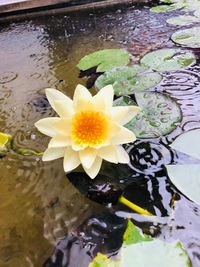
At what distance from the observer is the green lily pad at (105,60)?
1.69 m

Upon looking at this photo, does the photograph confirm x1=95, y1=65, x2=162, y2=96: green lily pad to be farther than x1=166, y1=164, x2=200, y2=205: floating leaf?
Yes

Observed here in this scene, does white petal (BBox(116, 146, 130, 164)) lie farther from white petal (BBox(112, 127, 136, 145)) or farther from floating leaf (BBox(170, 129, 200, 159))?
floating leaf (BBox(170, 129, 200, 159))

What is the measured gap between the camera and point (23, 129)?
50.5 inches

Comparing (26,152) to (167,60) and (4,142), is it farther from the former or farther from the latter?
(167,60)

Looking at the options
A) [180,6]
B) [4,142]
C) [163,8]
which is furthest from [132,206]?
[180,6]

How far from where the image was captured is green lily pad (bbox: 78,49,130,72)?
169 centimetres

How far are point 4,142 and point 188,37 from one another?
173 cm

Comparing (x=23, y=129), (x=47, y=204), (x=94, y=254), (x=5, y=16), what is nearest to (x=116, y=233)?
(x=94, y=254)

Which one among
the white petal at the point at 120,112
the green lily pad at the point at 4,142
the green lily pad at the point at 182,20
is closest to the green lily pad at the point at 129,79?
the white petal at the point at 120,112

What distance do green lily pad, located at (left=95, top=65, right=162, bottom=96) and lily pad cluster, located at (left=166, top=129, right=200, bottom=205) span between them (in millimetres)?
498

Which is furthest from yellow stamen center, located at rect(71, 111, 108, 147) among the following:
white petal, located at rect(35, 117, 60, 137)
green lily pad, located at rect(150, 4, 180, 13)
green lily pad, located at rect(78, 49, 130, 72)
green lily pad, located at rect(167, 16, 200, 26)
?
green lily pad, located at rect(150, 4, 180, 13)

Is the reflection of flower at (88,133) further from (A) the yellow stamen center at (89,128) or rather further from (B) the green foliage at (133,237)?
(B) the green foliage at (133,237)

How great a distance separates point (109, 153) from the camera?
837 millimetres

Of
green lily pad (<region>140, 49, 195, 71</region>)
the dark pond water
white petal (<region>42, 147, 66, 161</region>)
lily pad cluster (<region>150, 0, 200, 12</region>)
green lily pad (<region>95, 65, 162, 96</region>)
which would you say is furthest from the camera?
lily pad cluster (<region>150, 0, 200, 12</region>)
